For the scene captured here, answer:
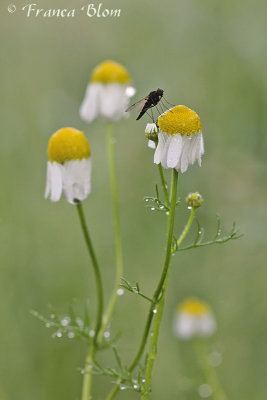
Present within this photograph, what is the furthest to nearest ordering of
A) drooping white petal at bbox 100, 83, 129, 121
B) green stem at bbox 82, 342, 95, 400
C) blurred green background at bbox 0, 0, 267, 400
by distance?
blurred green background at bbox 0, 0, 267, 400, drooping white petal at bbox 100, 83, 129, 121, green stem at bbox 82, 342, 95, 400

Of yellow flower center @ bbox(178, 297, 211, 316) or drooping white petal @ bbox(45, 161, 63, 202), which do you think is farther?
yellow flower center @ bbox(178, 297, 211, 316)

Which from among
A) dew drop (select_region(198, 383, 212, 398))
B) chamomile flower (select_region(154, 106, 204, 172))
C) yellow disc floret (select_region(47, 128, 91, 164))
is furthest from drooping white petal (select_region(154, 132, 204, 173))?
dew drop (select_region(198, 383, 212, 398))

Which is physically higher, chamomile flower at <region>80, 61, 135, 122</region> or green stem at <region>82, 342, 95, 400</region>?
chamomile flower at <region>80, 61, 135, 122</region>

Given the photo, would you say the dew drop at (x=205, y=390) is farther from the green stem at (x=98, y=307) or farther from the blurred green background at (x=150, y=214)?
the green stem at (x=98, y=307)

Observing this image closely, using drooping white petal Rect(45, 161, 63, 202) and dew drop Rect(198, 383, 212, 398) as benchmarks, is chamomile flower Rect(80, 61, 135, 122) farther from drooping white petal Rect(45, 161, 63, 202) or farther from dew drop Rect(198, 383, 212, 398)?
dew drop Rect(198, 383, 212, 398)

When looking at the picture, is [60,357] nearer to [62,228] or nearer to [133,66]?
[62,228]

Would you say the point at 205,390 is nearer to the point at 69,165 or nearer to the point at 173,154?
the point at 69,165

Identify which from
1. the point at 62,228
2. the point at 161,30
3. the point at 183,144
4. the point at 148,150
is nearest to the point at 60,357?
the point at 62,228

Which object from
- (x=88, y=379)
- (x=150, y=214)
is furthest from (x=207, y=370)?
(x=88, y=379)
